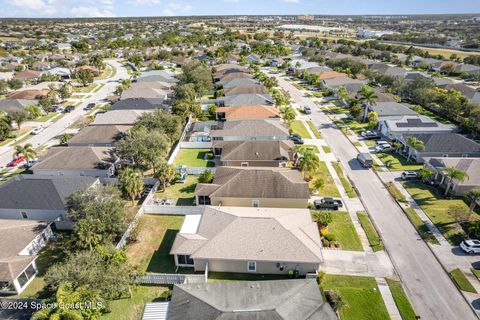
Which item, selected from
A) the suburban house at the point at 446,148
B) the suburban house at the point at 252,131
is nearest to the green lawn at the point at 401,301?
the suburban house at the point at 446,148

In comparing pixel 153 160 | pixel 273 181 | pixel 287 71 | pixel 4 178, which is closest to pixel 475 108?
pixel 273 181

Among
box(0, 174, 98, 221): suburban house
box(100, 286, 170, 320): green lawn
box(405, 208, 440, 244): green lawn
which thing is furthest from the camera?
box(0, 174, 98, 221): suburban house

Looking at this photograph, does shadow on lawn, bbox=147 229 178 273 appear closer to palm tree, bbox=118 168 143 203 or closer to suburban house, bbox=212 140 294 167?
palm tree, bbox=118 168 143 203

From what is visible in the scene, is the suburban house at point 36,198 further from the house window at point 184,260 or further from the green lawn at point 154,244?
the house window at point 184,260

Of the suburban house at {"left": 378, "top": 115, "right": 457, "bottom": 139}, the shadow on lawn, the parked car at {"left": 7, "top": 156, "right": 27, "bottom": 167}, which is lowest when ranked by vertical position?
the shadow on lawn

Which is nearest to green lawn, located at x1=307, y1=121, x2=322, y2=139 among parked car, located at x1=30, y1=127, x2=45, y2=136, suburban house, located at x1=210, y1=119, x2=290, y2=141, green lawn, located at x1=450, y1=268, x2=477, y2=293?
suburban house, located at x1=210, y1=119, x2=290, y2=141
